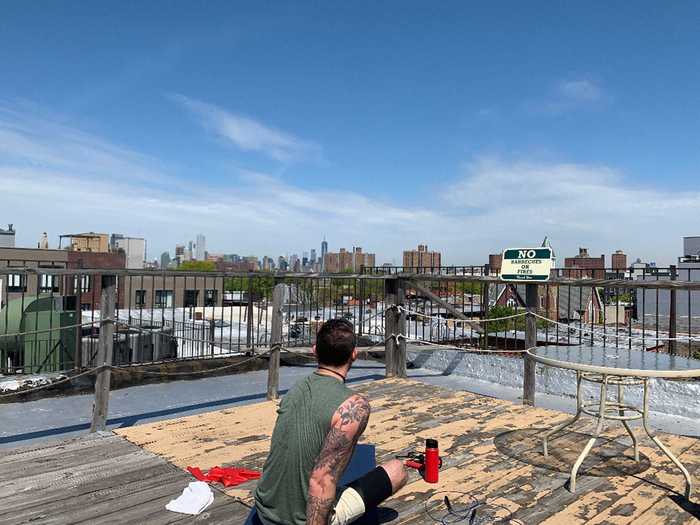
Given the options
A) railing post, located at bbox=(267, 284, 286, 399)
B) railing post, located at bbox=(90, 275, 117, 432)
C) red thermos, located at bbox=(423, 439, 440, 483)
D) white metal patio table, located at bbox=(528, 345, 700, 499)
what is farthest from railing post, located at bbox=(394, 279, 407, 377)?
railing post, located at bbox=(90, 275, 117, 432)

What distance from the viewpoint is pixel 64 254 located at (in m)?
53.3

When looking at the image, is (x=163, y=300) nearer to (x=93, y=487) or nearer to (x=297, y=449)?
(x=93, y=487)

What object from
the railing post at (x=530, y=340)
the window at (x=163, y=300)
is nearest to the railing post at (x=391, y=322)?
the railing post at (x=530, y=340)

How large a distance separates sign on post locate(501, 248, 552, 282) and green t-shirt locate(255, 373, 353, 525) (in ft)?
14.1

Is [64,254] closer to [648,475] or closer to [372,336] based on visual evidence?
[372,336]

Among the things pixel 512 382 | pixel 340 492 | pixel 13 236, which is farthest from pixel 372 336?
pixel 13 236

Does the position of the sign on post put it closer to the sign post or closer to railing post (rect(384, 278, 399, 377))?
the sign post

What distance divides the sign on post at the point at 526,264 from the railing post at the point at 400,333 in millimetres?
1594

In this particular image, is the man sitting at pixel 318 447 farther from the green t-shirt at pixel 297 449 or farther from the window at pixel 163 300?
the window at pixel 163 300

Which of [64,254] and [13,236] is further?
[13,236]

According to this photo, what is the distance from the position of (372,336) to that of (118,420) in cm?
567

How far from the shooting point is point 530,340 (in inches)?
235

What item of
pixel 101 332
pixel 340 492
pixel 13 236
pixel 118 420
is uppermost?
pixel 13 236

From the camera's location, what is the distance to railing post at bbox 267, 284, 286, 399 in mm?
5996
